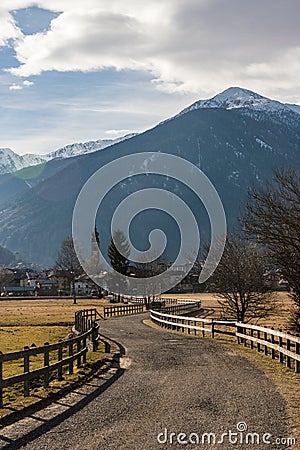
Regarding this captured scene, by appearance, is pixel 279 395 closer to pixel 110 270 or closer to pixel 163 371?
pixel 163 371

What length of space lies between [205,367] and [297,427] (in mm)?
9117

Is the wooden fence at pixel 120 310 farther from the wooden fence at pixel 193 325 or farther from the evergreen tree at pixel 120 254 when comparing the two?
the evergreen tree at pixel 120 254

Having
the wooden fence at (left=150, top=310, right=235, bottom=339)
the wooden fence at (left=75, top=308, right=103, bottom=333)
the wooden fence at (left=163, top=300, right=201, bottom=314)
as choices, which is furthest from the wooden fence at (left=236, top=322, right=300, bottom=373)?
the wooden fence at (left=163, top=300, right=201, bottom=314)

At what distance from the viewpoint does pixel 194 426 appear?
11.2 metres

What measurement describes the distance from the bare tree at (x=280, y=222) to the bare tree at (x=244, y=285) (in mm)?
13300

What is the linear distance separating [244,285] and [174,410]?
1288 inches

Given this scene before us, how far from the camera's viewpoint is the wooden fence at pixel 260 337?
68.0 ft

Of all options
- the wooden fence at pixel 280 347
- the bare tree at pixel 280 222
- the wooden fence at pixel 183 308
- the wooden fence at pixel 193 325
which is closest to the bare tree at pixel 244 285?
the wooden fence at pixel 193 325

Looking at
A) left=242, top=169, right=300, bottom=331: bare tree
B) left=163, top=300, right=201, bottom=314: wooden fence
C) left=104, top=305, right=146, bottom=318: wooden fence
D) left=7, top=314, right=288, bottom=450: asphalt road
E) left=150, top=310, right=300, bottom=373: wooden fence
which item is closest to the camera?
left=7, top=314, right=288, bottom=450: asphalt road

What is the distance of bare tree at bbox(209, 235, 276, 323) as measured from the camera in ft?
147

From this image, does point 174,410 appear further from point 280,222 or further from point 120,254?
point 120,254

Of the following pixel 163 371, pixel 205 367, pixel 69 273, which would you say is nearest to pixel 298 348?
pixel 205 367

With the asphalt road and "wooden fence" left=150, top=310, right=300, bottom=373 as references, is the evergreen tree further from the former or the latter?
the asphalt road

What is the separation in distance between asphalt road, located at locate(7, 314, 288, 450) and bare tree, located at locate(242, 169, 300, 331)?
28.6 feet
